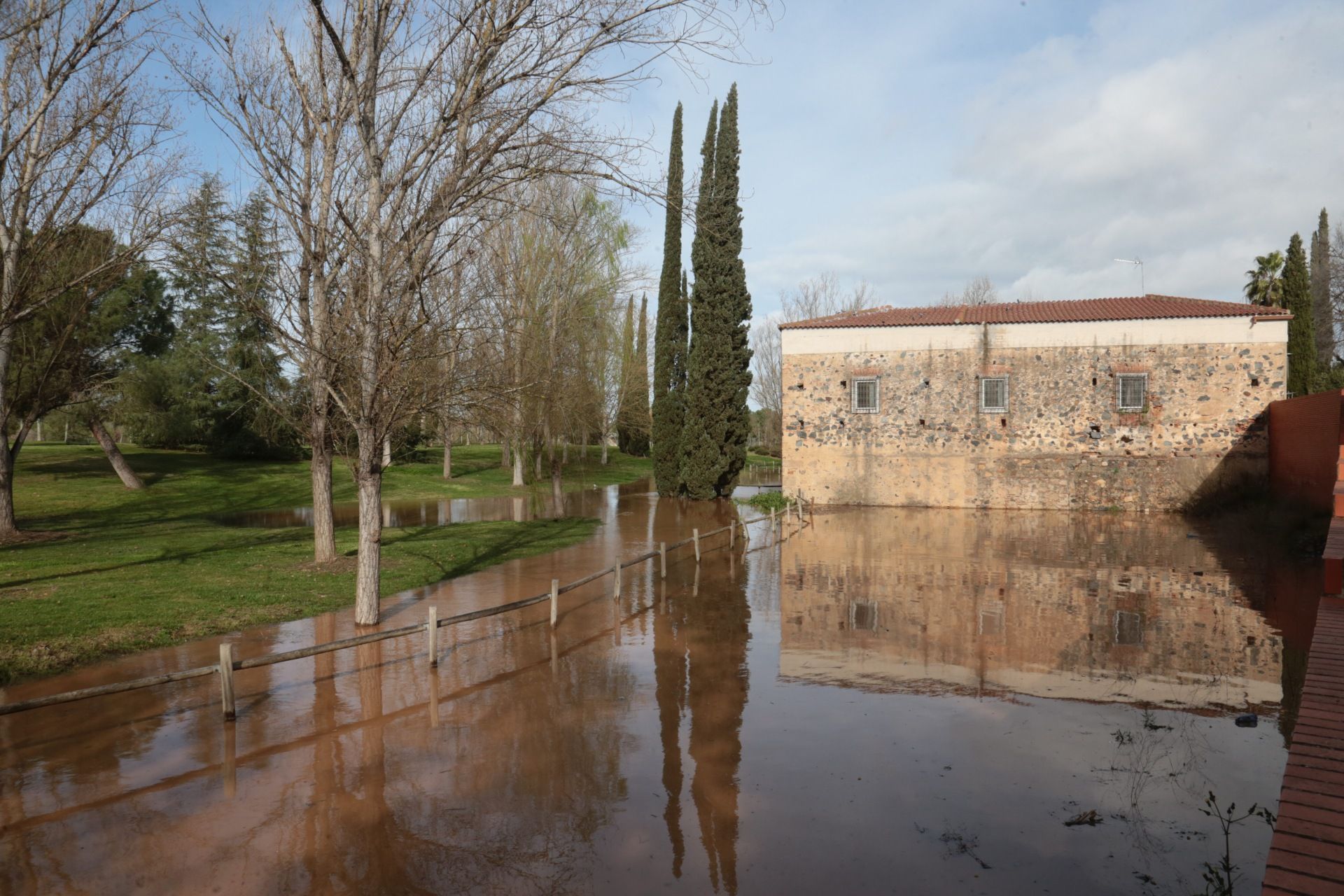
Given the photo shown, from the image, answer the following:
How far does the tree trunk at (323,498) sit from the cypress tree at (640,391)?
2308cm

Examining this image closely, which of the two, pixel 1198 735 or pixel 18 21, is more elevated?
pixel 18 21

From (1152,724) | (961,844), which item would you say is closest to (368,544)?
(961,844)

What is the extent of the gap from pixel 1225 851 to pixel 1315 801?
1.36 metres

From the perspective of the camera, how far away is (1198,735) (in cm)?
693

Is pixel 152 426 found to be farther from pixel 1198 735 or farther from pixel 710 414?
pixel 1198 735

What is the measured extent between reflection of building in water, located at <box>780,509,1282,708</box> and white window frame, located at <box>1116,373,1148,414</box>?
6152mm

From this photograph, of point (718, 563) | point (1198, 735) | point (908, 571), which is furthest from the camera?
point (718, 563)

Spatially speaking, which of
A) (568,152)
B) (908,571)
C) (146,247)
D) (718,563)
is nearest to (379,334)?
(568,152)

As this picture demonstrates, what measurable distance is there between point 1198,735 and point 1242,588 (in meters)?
7.72

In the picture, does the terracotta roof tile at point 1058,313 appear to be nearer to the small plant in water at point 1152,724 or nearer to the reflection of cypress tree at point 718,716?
the reflection of cypress tree at point 718,716

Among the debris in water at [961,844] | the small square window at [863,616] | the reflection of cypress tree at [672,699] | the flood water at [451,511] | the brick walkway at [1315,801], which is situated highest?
the brick walkway at [1315,801]

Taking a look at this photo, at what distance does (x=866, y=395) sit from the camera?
85.4 feet

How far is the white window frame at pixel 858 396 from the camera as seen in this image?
25.9 meters

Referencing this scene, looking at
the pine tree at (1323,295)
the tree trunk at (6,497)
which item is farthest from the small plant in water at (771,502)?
the pine tree at (1323,295)
